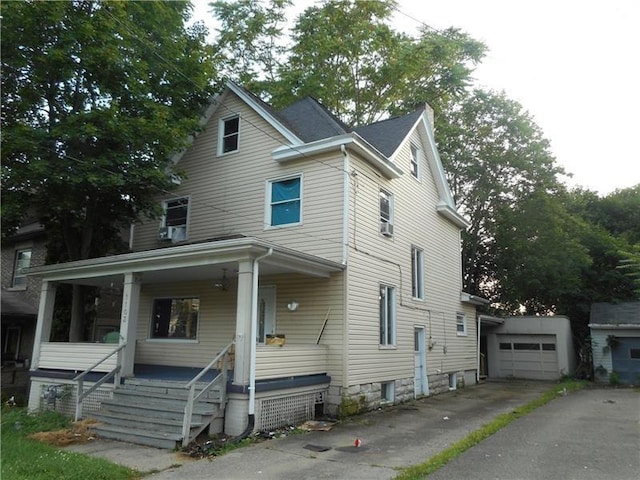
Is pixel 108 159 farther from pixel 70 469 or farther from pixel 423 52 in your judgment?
pixel 423 52

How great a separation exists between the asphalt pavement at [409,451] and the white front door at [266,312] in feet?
9.67

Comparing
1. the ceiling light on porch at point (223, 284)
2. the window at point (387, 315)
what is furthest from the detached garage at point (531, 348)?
the ceiling light on porch at point (223, 284)

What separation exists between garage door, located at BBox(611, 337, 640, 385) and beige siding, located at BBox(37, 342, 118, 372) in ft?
66.3

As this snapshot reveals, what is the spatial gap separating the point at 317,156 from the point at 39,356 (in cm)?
849

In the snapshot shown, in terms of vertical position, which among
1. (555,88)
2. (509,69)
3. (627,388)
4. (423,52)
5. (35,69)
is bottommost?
(627,388)

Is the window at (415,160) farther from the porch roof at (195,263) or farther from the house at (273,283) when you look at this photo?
the porch roof at (195,263)

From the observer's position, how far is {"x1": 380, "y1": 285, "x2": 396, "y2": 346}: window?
12.9 m

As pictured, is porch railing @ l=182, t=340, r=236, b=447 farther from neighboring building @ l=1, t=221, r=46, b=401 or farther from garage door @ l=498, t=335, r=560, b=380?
garage door @ l=498, t=335, r=560, b=380

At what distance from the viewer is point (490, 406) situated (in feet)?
42.6

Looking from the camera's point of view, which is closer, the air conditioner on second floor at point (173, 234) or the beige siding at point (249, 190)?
the beige siding at point (249, 190)

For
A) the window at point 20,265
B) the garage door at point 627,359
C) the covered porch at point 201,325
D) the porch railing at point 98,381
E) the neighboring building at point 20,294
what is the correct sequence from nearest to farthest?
1. the covered porch at point 201,325
2. the porch railing at point 98,381
3. the neighboring building at point 20,294
4. the window at point 20,265
5. the garage door at point 627,359

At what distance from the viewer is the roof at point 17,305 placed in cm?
1656

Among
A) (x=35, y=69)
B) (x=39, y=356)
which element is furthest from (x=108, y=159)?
(x=39, y=356)

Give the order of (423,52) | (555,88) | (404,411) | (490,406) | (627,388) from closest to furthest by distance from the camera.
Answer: (555,88), (404,411), (490,406), (627,388), (423,52)
